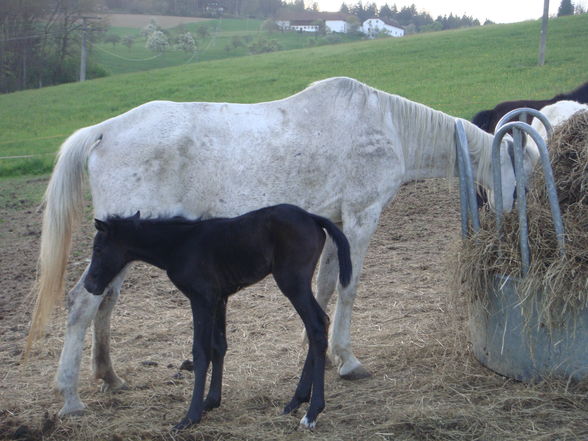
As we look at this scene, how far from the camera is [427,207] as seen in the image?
9633mm

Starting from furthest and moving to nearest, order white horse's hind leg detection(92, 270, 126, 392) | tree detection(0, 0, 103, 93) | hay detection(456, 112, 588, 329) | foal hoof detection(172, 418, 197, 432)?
tree detection(0, 0, 103, 93) < white horse's hind leg detection(92, 270, 126, 392) < hay detection(456, 112, 588, 329) < foal hoof detection(172, 418, 197, 432)

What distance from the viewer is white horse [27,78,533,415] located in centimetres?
420

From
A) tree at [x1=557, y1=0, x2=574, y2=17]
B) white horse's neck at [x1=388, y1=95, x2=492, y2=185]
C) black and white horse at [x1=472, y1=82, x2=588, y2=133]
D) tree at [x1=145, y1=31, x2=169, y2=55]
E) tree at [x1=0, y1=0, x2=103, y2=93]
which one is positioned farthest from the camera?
tree at [x1=557, y1=0, x2=574, y2=17]

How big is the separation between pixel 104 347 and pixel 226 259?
1294 mm

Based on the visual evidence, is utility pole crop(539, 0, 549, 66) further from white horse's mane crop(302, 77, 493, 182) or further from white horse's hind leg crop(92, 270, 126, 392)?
white horse's hind leg crop(92, 270, 126, 392)

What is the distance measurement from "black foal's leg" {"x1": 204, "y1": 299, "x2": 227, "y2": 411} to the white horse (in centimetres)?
70

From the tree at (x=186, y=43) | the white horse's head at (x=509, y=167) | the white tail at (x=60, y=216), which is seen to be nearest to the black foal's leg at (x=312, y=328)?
the white tail at (x=60, y=216)

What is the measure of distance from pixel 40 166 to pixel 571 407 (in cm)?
1410

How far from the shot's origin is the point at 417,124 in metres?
4.98

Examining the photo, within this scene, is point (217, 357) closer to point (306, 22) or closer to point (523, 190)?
point (523, 190)

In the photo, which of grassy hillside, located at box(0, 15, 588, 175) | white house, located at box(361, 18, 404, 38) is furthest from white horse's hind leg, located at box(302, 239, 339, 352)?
white house, located at box(361, 18, 404, 38)

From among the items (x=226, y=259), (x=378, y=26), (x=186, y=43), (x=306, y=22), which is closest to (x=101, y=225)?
(x=226, y=259)

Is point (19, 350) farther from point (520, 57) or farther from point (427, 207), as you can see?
point (520, 57)

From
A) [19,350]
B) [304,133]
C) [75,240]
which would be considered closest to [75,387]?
[19,350]
